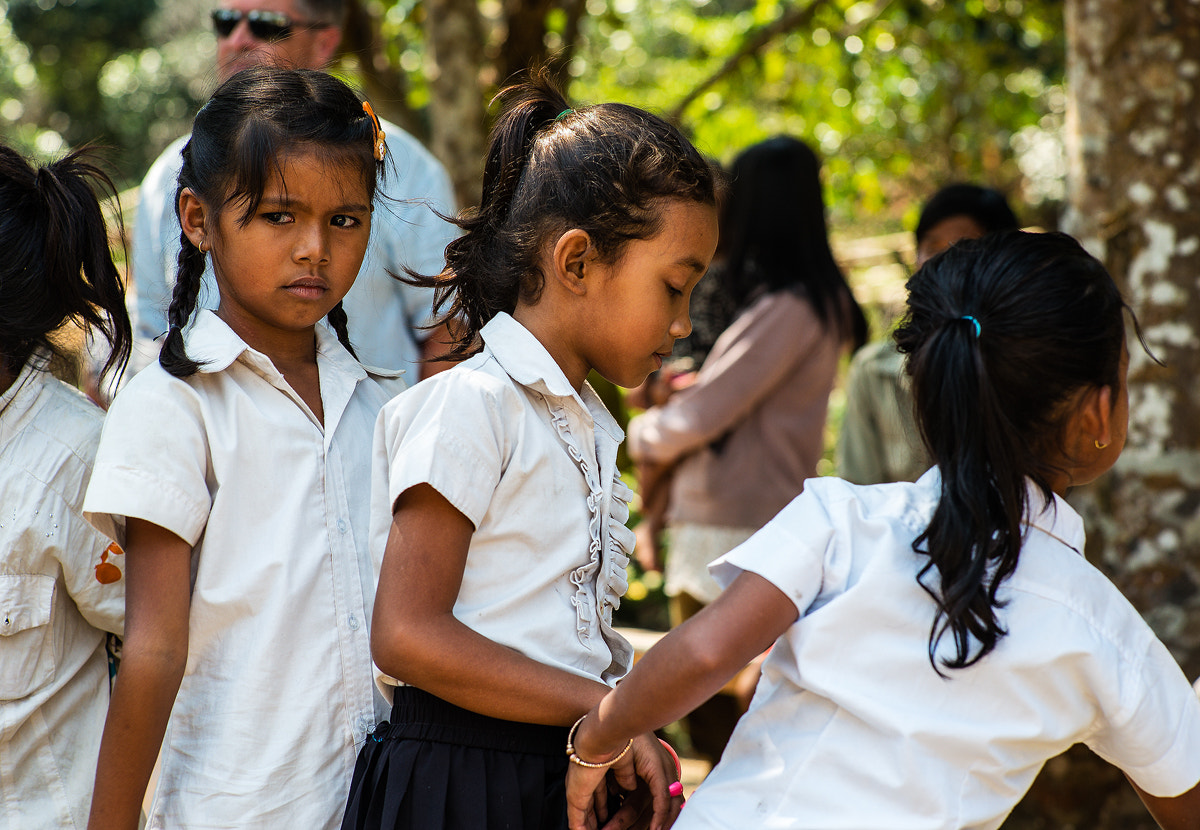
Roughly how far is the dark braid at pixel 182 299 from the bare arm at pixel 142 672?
0.25 metres

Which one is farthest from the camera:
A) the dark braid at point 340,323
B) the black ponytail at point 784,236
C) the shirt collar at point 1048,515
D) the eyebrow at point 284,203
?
the black ponytail at point 784,236

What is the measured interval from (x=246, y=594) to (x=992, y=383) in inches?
41.7

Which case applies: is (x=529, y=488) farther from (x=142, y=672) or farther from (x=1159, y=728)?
(x=1159, y=728)

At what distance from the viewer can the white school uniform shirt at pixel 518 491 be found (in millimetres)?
1479

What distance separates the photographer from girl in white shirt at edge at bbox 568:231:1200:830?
54.9 inches

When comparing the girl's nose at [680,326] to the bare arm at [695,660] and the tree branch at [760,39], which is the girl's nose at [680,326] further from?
the tree branch at [760,39]

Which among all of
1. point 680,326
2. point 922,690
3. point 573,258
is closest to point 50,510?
point 573,258

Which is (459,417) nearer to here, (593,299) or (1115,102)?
(593,299)

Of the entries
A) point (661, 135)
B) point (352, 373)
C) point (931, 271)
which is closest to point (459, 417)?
point (352, 373)

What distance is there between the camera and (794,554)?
1.42m

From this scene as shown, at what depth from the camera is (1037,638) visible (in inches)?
55.3

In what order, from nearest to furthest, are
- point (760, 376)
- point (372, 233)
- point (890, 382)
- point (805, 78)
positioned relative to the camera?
point (372, 233), point (760, 376), point (890, 382), point (805, 78)

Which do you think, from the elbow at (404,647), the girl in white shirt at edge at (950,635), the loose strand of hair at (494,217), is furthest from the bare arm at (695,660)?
the loose strand of hair at (494,217)

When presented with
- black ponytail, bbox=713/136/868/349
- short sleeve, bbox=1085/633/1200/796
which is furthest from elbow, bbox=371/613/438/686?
black ponytail, bbox=713/136/868/349
